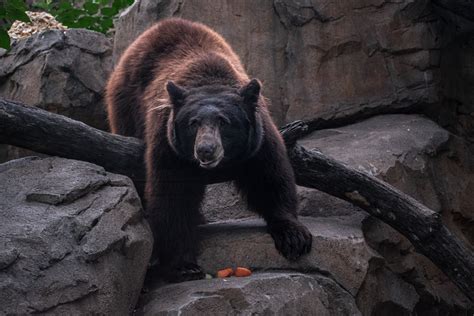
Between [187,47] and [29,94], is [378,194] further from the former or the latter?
[29,94]

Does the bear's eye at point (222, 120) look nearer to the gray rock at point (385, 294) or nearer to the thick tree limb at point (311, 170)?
the thick tree limb at point (311, 170)

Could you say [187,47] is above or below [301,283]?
above

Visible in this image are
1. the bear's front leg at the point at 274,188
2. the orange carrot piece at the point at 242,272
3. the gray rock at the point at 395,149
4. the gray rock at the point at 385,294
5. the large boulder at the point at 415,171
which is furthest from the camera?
the gray rock at the point at 395,149

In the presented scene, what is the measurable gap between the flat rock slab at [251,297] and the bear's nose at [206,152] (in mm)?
811


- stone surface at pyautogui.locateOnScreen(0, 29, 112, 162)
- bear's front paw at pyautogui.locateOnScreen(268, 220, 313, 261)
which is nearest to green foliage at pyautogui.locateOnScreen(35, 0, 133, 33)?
stone surface at pyautogui.locateOnScreen(0, 29, 112, 162)

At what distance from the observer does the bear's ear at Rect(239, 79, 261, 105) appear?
20.0 ft

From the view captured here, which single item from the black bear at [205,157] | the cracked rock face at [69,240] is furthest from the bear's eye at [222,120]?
the cracked rock face at [69,240]

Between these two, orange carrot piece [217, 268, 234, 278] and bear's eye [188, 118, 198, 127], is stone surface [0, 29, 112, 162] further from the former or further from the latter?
orange carrot piece [217, 268, 234, 278]

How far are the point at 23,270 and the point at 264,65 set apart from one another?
16.4 ft

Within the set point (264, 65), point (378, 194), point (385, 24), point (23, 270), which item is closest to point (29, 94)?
point (264, 65)

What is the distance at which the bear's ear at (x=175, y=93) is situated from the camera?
611 cm

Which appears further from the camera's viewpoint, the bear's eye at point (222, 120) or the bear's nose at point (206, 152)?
the bear's eye at point (222, 120)

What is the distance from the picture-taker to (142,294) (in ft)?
18.4

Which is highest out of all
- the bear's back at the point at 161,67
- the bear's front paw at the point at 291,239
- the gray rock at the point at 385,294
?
the bear's back at the point at 161,67
